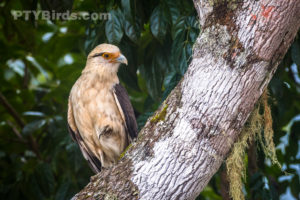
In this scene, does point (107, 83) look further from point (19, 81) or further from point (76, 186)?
→ point (19, 81)

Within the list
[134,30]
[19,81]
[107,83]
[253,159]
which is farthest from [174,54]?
[19,81]

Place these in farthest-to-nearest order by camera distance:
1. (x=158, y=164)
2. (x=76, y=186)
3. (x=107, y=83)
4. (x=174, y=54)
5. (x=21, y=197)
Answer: (x=21, y=197), (x=76, y=186), (x=107, y=83), (x=174, y=54), (x=158, y=164)

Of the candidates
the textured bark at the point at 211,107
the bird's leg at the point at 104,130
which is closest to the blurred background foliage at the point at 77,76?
the bird's leg at the point at 104,130

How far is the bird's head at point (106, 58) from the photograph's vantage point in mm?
4289

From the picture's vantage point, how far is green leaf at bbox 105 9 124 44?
4.07 meters

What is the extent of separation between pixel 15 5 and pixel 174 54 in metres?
2.57

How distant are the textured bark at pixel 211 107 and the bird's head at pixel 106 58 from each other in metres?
1.67

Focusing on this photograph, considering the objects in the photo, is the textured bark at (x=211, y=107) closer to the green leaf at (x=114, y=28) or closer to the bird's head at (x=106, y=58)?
the green leaf at (x=114, y=28)

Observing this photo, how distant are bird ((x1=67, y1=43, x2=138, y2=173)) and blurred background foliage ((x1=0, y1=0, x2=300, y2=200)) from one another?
224 millimetres

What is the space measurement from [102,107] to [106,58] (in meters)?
0.58

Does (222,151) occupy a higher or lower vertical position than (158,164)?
lower

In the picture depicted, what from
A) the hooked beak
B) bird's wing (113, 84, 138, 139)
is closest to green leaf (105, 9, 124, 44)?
the hooked beak

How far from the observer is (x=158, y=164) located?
266cm

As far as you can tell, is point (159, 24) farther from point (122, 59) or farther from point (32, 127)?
point (32, 127)
